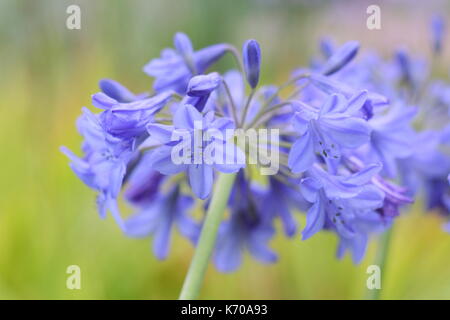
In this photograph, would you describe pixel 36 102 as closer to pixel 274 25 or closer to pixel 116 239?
pixel 116 239

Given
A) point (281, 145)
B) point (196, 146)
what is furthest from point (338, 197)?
point (196, 146)

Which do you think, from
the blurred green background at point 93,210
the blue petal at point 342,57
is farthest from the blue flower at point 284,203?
the blurred green background at point 93,210

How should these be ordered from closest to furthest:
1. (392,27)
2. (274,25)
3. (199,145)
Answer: (199,145) < (274,25) < (392,27)

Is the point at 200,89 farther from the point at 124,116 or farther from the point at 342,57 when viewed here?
the point at 342,57

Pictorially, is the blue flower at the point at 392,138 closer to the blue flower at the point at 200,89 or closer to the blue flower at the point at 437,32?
the blue flower at the point at 437,32

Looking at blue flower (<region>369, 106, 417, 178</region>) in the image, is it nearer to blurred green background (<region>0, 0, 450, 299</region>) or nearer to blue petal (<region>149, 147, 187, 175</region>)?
blue petal (<region>149, 147, 187, 175</region>)
